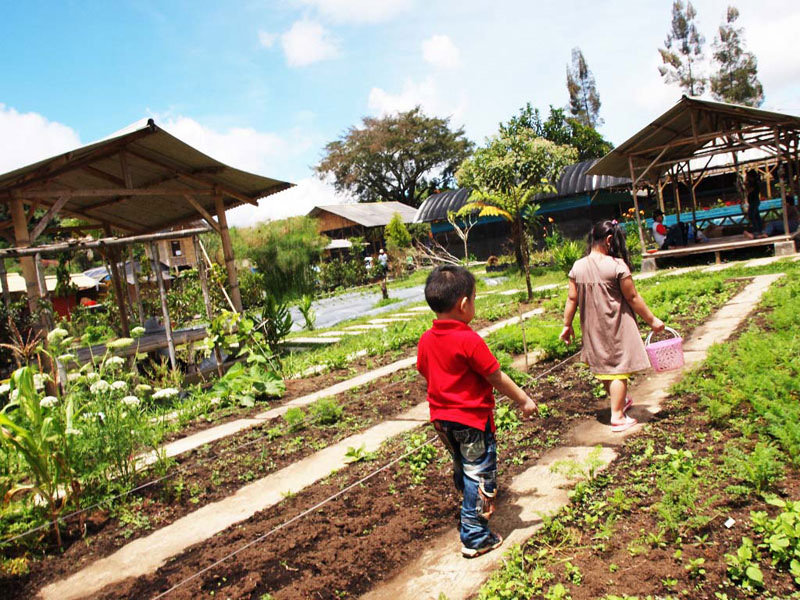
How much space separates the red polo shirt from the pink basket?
6.41 feet

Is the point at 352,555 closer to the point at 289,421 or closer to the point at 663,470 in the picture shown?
the point at 663,470

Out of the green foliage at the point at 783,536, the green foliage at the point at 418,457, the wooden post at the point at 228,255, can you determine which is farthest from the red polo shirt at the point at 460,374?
the wooden post at the point at 228,255

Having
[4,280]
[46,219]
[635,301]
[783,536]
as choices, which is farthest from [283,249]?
[783,536]

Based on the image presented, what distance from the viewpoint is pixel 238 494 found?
417cm

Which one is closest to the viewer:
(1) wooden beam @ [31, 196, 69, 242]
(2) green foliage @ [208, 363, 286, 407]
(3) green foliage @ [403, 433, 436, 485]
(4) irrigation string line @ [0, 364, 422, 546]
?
(4) irrigation string line @ [0, 364, 422, 546]

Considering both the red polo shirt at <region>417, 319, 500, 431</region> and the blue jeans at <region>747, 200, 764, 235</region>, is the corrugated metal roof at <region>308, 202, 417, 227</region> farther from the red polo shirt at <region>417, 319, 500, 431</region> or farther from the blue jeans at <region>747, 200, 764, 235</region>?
the red polo shirt at <region>417, 319, 500, 431</region>

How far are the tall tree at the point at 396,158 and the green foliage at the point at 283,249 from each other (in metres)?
23.3

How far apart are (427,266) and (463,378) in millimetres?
27644

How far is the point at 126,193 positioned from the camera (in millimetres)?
9148

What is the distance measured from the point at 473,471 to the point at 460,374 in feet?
1.55

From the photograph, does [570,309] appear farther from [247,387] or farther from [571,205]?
[571,205]

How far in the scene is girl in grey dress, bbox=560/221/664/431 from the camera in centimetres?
416

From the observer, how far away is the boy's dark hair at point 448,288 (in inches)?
118

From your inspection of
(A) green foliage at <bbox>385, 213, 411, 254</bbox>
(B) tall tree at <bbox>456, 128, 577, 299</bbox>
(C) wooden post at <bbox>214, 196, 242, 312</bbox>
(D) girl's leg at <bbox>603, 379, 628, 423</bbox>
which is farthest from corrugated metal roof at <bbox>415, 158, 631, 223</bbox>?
(D) girl's leg at <bbox>603, 379, 628, 423</bbox>
